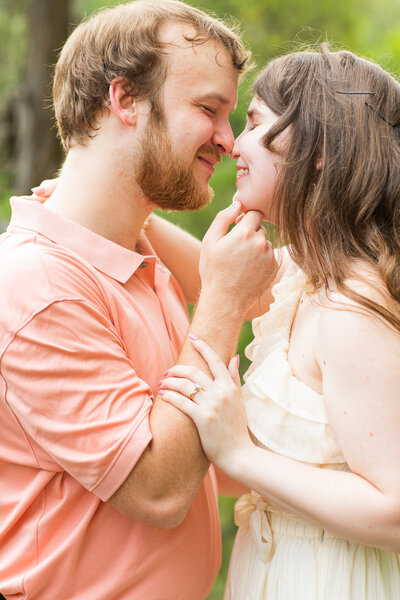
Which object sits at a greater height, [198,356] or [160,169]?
[160,169]

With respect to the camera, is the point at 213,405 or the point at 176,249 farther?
the point at 176,249

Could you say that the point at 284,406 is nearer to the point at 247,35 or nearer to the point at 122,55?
the point at 122,55

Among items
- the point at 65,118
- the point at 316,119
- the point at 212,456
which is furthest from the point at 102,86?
the point at 212,456

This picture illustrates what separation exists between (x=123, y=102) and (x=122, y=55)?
0.55 ft

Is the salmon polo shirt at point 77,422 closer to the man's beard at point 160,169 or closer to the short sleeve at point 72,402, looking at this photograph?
the short sleeve at point 72,402

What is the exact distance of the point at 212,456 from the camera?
2.09m

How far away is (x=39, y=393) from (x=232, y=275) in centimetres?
67

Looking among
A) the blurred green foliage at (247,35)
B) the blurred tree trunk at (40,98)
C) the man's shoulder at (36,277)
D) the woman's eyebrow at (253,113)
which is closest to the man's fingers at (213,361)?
the man's shoulder at (36,277)

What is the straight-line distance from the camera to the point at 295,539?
2174mm

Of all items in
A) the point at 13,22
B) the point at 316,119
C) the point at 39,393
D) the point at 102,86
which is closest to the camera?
the point at 39,393

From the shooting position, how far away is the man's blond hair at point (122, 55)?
263cm

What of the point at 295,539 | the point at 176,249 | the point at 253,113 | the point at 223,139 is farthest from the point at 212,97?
the point at 295,539

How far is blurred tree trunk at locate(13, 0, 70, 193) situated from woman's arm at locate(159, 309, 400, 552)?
14.6 feet

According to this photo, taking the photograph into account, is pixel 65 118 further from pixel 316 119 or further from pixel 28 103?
pixel 28 103
